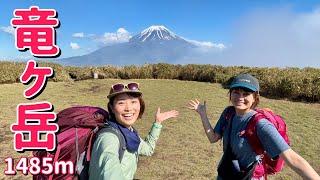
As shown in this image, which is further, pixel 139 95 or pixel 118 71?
pixel 118 71

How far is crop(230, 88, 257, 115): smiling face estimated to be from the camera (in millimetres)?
4598

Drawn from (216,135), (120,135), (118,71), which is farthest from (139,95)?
(118,71)

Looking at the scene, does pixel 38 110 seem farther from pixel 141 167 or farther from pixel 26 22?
pixel 141 167

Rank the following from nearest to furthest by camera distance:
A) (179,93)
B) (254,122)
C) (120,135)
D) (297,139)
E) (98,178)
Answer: (98,178) → (120,135) → (254,122) → (297,139) → (179,93)

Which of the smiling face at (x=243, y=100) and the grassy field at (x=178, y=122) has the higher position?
the smiling face at (x=243, y=100)

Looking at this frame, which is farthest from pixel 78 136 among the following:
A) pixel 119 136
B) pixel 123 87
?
pixel 123 87

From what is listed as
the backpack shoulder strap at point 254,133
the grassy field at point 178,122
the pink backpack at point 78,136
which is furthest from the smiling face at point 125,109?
the grassy field at point 178,122

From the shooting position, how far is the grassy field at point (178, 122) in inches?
388

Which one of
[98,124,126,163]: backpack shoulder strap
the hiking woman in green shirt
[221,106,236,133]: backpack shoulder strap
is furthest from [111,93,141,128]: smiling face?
[221,106,236,133]: backpack shoulder strap

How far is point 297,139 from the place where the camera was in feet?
40.3

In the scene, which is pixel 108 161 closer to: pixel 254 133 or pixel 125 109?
pixel 125 109

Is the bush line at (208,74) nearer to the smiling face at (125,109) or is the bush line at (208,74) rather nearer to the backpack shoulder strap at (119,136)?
the smiling face at (125,109)

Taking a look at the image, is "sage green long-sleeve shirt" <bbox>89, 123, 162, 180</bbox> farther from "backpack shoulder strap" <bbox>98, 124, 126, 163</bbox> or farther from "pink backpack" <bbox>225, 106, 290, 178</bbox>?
"pink backpack" <bbox>225, 106, 290, 178</bbox>

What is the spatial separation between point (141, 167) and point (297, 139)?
16.1ft
